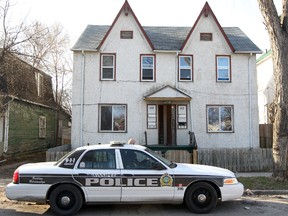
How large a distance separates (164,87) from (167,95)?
0.63 metres

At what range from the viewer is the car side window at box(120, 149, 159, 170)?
7.51 m

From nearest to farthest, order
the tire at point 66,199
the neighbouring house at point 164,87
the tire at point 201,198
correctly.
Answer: the tire at point 66,199 → the tire at point 201,198 → the neighbouring house at point 164,87

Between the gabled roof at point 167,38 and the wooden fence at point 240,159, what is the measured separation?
6.43 metres

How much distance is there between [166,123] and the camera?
18.5 m

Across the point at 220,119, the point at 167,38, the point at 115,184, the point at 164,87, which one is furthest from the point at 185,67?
the point at 115,184

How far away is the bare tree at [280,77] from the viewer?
1057 centimetres

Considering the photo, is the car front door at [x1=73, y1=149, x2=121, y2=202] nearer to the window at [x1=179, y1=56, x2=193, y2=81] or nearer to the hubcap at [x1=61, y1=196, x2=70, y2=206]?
the hubcap at [x1=61, y1=196, x2=70, y2=206]

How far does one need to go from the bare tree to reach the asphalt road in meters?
2.26

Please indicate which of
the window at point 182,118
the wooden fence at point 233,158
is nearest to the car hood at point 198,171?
the wooden fence at point 233,158

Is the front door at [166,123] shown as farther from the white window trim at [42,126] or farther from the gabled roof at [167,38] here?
the white window trim at [42,126]

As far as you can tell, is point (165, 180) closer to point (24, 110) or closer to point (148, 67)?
point (148, 67)

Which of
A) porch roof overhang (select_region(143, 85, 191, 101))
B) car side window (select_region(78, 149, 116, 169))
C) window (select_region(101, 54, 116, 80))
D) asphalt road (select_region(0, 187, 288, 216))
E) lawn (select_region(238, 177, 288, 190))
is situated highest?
window (select_region(101, 54, 116, 80))

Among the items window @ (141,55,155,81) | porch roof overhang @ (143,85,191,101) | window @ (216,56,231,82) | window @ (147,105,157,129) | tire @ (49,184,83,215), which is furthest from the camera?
window @ (216,56,231,82)

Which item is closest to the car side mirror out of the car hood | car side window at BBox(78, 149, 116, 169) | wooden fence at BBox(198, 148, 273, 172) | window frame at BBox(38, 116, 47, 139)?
the car hood
